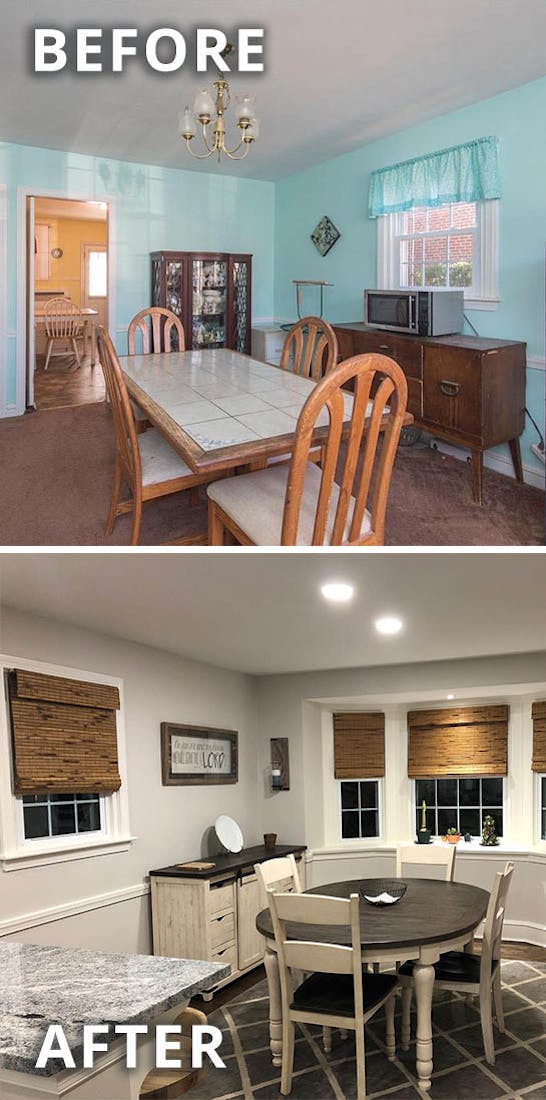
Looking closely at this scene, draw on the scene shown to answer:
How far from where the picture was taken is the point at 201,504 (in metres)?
3.33

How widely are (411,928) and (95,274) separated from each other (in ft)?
28.2

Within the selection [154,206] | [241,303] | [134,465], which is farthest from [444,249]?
[134,465]

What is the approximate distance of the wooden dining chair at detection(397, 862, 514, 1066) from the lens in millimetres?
1939

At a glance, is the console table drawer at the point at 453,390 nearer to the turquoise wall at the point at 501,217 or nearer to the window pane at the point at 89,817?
the turquoise wall at the point at 501,217

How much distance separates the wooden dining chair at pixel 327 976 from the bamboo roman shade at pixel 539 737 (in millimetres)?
536

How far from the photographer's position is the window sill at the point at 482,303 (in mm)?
3990

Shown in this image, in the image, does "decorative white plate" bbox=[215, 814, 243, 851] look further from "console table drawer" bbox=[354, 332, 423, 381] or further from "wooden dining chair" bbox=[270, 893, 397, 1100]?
"console table drawer" bbox=[354, 332, 423, 381]

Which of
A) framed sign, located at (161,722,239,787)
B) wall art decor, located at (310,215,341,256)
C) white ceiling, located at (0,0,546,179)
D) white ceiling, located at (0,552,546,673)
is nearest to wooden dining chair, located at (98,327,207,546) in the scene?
white ceiling, located at (0,0,546,179)

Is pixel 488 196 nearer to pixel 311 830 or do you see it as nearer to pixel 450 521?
pixel 450 521

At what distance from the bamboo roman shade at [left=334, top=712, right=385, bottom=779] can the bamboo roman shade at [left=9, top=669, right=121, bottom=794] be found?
2.16 feet

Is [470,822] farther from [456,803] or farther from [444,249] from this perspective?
[444,249]

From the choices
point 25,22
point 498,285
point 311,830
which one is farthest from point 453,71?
point 311,830

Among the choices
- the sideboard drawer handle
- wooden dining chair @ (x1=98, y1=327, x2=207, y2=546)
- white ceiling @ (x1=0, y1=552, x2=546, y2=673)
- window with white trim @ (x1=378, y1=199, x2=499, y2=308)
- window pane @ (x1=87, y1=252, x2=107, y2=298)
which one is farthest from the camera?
window pane @ (x1=87, y1=252, x2=107, y2=298)

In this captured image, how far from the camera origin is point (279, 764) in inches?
77.4
